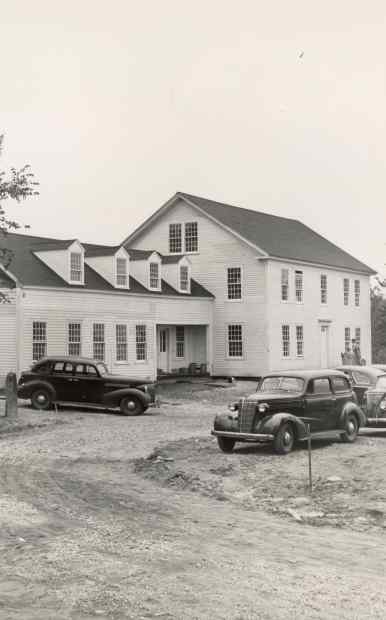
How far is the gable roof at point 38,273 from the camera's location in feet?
104

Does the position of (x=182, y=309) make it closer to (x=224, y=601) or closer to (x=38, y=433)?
(x=38, y=433)

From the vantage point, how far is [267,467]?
14.8 metres

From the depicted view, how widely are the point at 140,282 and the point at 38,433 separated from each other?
18316mm

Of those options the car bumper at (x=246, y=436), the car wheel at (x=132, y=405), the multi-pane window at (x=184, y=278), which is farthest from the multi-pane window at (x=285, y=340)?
the car bumper at (x=246, y=436)

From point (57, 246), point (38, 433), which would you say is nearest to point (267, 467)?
point (38, 433)

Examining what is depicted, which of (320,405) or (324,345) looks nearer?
(320,405)

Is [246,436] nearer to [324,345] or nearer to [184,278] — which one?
[184,278]

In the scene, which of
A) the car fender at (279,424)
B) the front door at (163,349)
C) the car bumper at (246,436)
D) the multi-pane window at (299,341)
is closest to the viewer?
the car bumper at (246,436)

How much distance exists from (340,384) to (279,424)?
9.78ft

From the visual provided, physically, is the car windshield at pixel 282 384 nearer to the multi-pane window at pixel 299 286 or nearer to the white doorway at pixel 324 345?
the multi-pane window at pixel 299 286

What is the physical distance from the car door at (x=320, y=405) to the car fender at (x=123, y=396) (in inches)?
333

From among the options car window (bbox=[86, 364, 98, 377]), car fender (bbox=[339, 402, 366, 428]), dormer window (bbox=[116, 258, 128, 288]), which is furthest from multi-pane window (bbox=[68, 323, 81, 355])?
car fender (bbox=[339, 402, 366, 428])

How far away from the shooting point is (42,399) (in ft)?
85.0

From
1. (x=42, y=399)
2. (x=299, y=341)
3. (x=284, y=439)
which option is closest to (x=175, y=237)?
(x=299, y=341)
